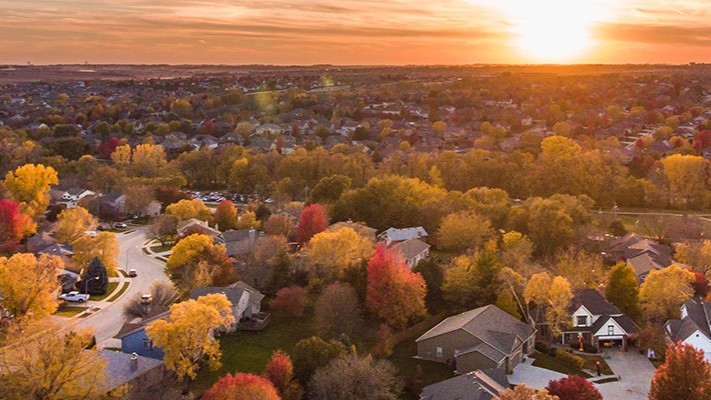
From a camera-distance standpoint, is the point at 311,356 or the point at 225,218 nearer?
the point at 311,356

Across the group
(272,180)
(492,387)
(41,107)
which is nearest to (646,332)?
(492,387)

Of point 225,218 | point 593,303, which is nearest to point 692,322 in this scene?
point 593,303

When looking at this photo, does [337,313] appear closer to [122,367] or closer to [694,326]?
[122,367]

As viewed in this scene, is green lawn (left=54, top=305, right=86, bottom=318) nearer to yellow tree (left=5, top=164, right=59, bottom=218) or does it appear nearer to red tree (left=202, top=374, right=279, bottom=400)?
red tree (left=202, top=374, right=279, bottom=400)

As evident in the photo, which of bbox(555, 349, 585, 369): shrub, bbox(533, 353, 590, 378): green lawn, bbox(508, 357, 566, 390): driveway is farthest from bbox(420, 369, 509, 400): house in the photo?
bbox(555, 349, 585, 369): shrub

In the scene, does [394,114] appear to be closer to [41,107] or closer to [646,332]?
[41,107]
